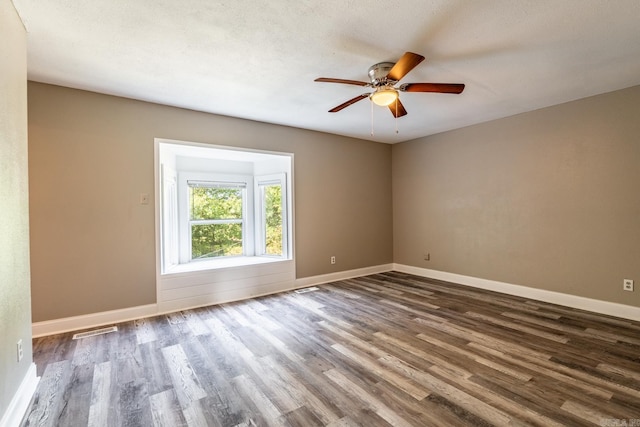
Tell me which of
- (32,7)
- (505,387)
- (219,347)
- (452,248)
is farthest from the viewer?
(452,248)

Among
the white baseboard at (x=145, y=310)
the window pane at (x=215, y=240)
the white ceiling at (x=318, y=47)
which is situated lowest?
the white baseboard at (x=145, y=310)

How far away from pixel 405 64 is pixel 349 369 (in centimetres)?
233

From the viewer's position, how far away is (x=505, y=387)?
80.0 inches

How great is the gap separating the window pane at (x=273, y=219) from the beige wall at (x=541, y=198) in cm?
252

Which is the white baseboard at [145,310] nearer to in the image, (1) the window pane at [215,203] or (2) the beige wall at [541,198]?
(1) the window pane at [215,203]

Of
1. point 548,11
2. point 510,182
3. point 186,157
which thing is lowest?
point 510,182

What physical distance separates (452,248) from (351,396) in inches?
144

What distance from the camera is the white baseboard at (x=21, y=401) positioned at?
163cm

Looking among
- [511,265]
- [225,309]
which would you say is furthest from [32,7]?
[511,265]

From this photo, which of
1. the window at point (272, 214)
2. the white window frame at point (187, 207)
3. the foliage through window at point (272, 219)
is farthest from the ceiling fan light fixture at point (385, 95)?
the white window frame at point (187, 207)

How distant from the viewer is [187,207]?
15.4 ft

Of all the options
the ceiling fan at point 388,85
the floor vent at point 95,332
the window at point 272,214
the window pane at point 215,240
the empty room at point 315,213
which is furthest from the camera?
the window at point 272,214

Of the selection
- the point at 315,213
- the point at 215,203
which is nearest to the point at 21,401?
the point at 215,203

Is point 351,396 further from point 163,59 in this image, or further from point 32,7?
point 32,7
